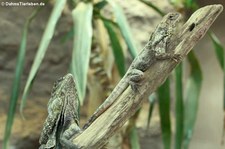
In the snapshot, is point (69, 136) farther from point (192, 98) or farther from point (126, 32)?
point (192, 98)

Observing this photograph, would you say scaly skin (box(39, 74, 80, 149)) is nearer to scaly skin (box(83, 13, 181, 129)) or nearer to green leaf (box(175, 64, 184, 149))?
scaly skin (box(83, 13, 181, 129))

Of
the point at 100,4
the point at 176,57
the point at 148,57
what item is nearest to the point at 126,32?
the point at 100,4

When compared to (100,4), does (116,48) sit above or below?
below

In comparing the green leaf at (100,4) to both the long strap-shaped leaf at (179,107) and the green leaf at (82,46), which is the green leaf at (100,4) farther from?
the long strap-shaped leaf at (179,107)

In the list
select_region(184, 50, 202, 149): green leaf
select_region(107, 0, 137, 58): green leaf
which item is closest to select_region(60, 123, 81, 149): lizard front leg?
select_region(107, 0, 137, 58): green leaf

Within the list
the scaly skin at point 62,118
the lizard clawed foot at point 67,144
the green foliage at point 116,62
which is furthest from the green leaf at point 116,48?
the lizard clawed foot at point 67,144
